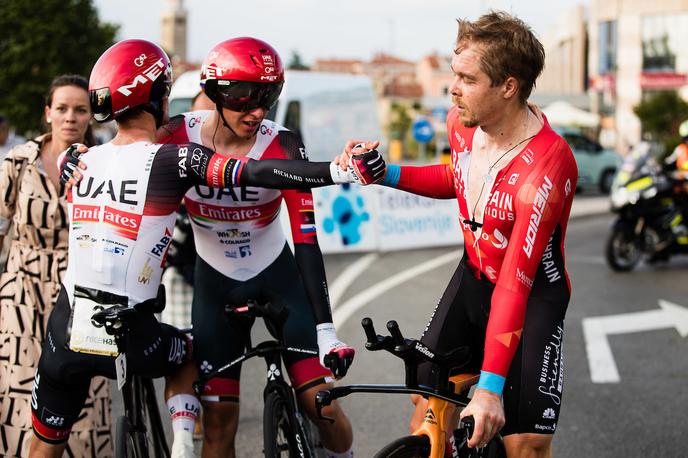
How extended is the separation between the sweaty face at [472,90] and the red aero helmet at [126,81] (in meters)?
1.17

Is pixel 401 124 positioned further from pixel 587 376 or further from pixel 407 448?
pixel 407 448

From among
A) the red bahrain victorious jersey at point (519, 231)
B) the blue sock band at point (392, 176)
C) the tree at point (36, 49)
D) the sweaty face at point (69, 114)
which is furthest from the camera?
the tree at point (36, 49)

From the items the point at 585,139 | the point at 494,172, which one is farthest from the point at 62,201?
the point at 585,139

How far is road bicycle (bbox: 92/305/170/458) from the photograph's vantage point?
365 centimetres

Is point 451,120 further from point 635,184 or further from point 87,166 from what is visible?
point 635,184

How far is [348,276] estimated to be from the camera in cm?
1298

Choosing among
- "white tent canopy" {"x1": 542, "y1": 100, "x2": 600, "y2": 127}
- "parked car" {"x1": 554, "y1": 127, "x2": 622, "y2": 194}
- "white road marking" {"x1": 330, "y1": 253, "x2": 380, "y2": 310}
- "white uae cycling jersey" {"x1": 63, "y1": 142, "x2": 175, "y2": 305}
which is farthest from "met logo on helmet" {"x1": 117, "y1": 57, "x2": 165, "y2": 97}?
"white tent canopy" {"x1": 542, "y1": 100, "x2": 600, "y2": 127}

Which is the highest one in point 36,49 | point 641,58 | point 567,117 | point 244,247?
point 641,58

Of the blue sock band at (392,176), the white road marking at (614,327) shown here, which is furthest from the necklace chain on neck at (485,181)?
the white road marking at (614,327)

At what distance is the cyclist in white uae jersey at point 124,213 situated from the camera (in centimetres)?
376

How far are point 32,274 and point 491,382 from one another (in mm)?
2940

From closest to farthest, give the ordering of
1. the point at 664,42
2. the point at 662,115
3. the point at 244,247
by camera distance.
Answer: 1. the point at 244,247
2. the point at 662,115
3. the point at 664,42

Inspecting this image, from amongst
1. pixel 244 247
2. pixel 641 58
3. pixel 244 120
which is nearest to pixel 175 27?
pixel 641 58

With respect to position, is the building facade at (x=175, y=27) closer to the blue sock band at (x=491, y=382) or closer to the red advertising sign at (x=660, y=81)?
the red advertising sign at (x=660, y=81)
